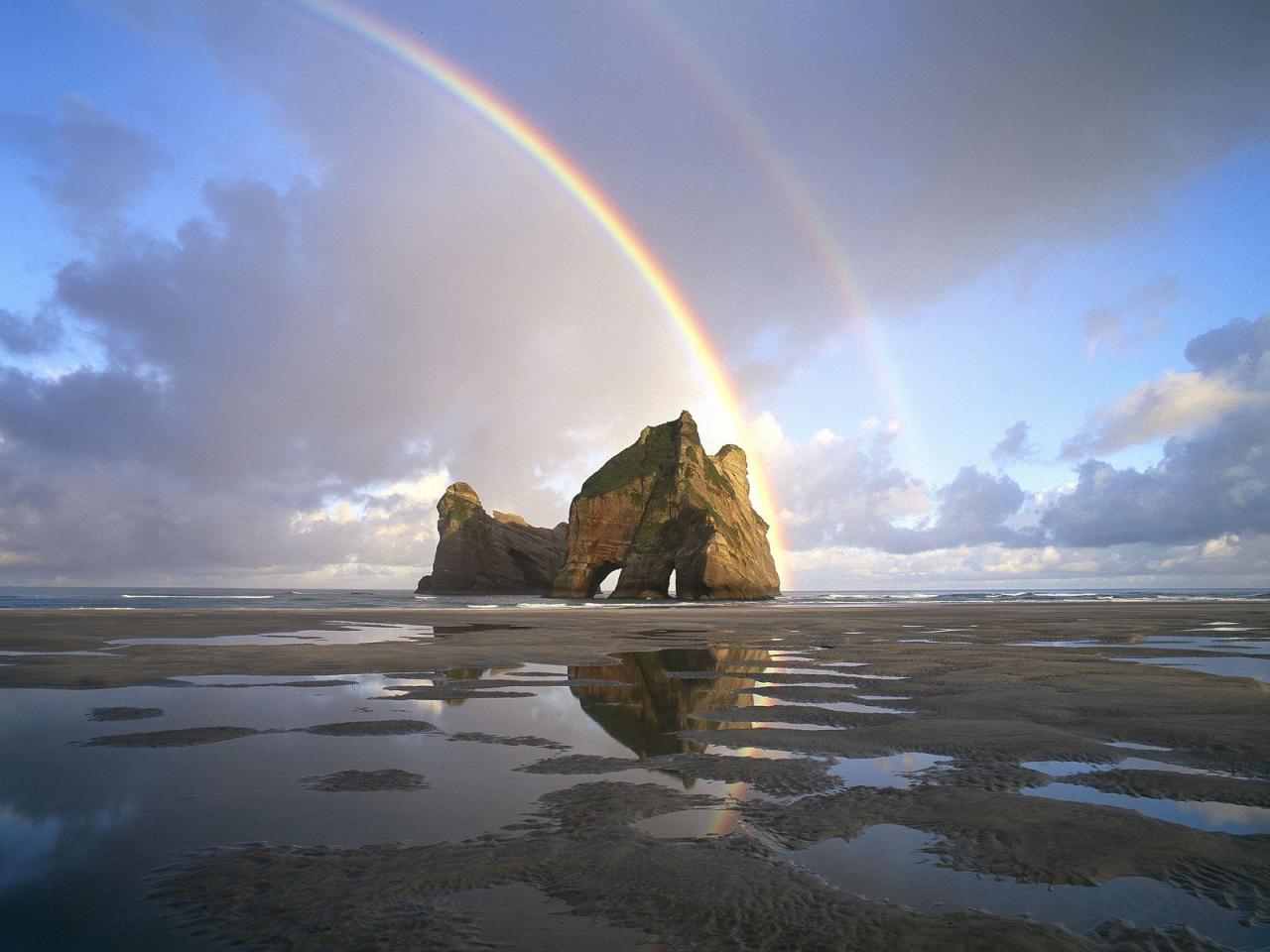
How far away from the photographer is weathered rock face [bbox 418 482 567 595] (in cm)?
12650

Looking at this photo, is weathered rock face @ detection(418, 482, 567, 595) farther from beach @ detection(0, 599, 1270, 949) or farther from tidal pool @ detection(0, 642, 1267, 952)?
tidal pool @ detection(0, 642, 1267, 952)

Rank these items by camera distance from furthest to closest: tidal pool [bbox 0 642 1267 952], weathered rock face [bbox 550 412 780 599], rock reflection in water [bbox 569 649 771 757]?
1. weathered rock face [bbox 550 412 780 599]
2. rock reflection in water [bbox 569 649 771 757]
3. tidal pool [bbox 0 642 1267 952]

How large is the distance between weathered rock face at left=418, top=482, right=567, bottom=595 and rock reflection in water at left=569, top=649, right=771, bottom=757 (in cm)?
10982

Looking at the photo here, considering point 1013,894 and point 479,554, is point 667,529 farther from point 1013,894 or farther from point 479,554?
point 1013,894

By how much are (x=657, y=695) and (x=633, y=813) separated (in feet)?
23.0

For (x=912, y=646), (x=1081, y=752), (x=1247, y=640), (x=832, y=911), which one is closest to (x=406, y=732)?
(x=832, y=911)

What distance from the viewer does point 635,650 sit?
2223cm

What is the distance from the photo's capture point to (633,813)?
652 centimetres

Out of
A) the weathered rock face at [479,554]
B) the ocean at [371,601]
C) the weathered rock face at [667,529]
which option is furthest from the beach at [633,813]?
the weathered rock face at [479,554]

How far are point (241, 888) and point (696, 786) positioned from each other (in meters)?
4.18

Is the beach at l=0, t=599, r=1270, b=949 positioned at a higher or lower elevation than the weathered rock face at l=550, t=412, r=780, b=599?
lower

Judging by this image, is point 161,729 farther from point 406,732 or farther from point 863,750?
point 863,750

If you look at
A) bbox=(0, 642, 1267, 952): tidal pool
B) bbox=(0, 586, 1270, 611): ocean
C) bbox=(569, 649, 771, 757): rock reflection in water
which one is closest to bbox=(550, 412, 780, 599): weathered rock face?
bbox=(0, 586, 1270, 611): ocean

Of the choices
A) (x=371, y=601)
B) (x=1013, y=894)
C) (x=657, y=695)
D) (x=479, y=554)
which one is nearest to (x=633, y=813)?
(x=1013, y=894)
